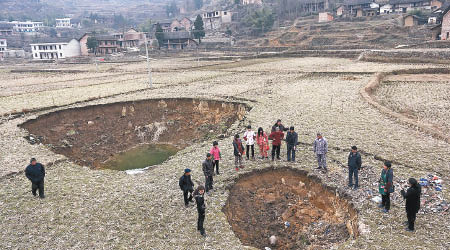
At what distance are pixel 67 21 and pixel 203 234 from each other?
216271mm

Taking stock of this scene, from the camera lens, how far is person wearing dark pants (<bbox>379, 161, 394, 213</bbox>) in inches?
452

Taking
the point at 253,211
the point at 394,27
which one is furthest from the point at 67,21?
the point at 253,211

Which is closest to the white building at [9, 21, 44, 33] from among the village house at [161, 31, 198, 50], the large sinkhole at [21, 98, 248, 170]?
the village house at [161, 31, 198, 50]

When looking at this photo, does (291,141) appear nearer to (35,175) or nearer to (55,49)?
(35,175)

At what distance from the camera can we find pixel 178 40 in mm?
104312

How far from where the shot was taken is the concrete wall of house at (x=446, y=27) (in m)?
59.5

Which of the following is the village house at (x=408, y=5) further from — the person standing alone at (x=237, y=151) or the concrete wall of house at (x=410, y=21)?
the person standing alone at (x=237, y=151)

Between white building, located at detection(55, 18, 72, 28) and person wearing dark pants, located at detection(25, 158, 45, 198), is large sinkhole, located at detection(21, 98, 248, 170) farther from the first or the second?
white building, located at detection(55, 18, 72, 28)

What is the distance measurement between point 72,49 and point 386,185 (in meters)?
118

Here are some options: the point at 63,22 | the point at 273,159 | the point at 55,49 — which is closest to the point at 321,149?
the point at 273,159

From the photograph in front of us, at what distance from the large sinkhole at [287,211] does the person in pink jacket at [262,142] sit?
4.34ft

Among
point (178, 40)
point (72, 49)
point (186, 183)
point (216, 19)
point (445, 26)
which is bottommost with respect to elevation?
point (186, 183)

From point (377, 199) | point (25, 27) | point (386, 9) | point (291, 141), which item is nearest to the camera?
point (377, 199)

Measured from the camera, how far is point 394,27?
77562 millimetres
